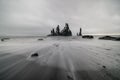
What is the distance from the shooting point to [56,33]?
377ft

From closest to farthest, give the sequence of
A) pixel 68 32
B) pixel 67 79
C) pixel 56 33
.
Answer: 1. pixel 67 79
2. pixel 68 32
3. pixel 56 33

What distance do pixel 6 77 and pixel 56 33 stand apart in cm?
11293

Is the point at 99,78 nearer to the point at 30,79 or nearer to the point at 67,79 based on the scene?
the point at 67,79

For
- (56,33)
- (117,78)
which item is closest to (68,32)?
(56,33)

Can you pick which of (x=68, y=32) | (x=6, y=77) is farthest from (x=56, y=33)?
(x=6, y=77)

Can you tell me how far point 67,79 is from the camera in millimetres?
2590

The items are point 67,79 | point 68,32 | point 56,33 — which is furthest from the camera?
point 56,33

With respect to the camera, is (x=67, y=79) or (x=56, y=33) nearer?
(x=67, y=79)

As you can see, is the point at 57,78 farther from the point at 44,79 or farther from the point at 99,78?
the point at 99,78

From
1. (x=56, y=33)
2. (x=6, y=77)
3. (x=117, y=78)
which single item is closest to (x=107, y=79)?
(x=117, y=78)

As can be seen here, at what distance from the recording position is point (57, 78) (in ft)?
8.75

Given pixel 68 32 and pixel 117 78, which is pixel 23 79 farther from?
pixel 68 32

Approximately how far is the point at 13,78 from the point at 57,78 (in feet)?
6.07

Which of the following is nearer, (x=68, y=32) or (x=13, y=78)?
(x=13, y=78)
